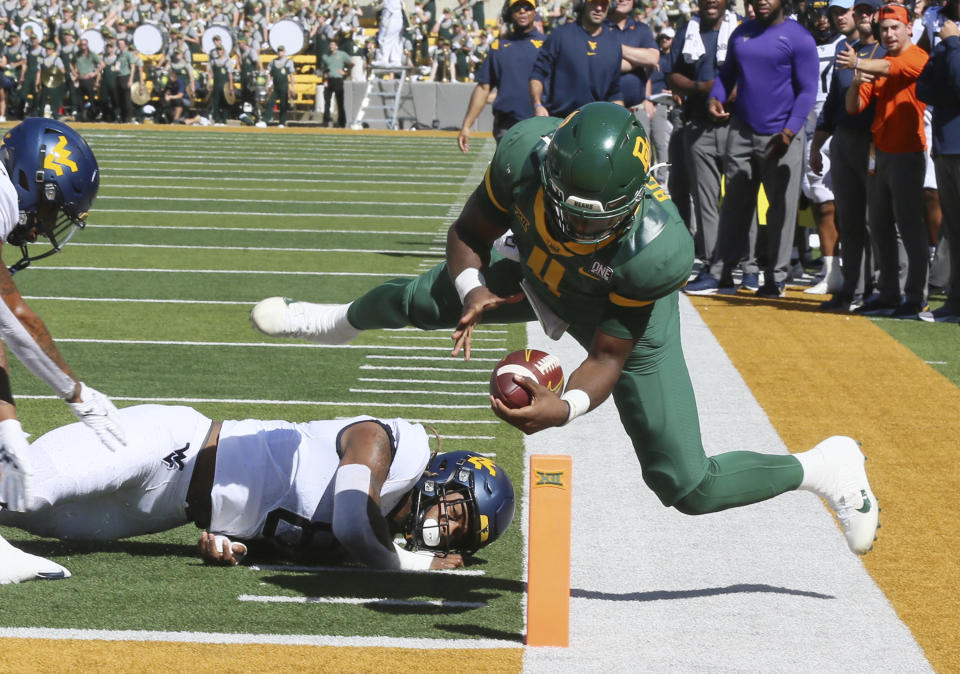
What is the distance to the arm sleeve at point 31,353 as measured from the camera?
3.97 metres

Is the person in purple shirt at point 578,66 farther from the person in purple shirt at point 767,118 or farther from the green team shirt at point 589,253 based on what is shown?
the green team shirt at point 589,253

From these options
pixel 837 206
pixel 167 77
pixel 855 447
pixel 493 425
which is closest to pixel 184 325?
pixel 493 425

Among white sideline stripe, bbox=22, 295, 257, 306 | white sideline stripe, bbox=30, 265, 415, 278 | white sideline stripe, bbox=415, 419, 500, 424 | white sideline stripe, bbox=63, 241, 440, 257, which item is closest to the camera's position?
white sideline stripe, bbox=415, 419, 500, 424

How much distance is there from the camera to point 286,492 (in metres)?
4.58

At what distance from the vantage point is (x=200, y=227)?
552 inches

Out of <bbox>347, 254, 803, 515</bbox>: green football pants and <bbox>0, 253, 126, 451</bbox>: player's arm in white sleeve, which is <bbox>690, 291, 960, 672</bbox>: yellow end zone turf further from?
<bbox>0, 253, 126, 451</bbox>: player's arm in white sleeve

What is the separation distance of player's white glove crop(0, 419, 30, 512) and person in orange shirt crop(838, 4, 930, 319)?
640cm

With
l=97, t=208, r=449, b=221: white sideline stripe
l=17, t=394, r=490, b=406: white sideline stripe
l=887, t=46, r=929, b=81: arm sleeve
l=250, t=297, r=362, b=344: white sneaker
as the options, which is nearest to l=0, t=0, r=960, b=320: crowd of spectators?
l=887, t=46, r=929, b=81: arm sleeve

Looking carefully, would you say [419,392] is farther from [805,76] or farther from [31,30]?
[31,30]

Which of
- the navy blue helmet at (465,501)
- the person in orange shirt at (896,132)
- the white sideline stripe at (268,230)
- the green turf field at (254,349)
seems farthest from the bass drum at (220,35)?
the navy blue helmet at (465,501)

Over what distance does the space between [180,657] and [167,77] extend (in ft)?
84.2

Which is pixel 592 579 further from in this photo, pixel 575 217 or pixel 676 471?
pixel 575 217

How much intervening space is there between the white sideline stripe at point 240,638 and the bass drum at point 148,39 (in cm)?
2724

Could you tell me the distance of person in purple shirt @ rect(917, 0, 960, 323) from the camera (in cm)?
877
